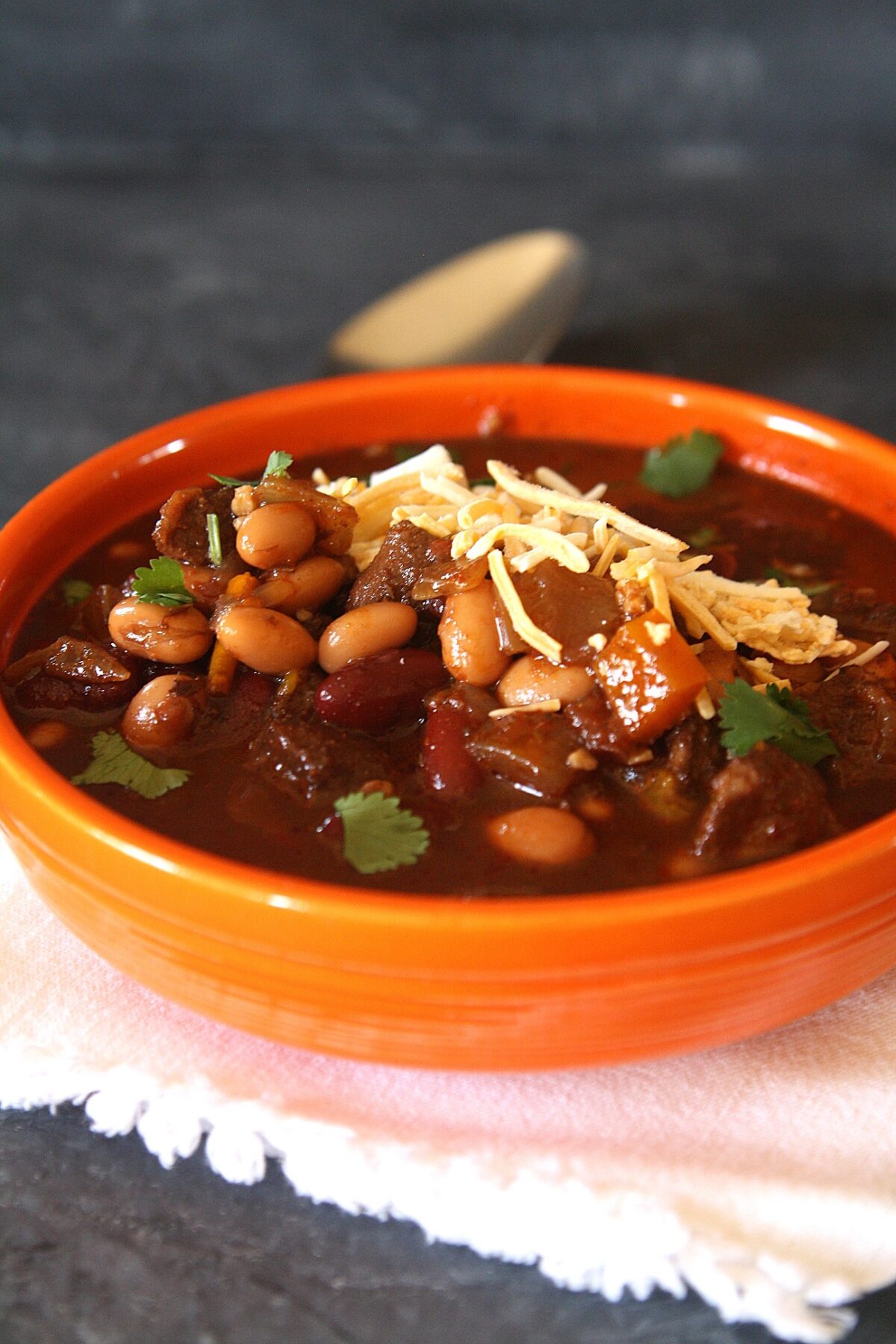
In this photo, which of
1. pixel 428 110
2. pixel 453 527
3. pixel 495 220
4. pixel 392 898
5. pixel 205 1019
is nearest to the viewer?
pixel 392 898

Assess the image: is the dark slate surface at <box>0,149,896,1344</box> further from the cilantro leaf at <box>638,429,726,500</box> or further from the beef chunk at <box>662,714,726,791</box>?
the cilantro leaf at <box>638,429,726,500</box>

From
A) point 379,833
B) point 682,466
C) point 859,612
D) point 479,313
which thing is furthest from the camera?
point 479,313

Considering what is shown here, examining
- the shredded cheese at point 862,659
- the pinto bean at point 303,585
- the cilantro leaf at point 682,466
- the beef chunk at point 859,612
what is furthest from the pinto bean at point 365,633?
the cilantro leaf at point 682,466

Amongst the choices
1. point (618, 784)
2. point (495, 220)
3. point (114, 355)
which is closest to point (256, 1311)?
point (618, 784)

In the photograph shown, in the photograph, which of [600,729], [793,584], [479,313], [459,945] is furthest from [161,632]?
[479,313]

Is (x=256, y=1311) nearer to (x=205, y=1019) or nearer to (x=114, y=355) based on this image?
(x=205, y=1019)

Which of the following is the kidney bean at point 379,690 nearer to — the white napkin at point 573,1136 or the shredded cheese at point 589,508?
the shredded cheese at point 589,508

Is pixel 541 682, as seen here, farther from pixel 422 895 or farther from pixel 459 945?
pixel 459 945

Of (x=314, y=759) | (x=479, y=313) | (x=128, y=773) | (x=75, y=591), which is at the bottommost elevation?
(x=479, y=313)
